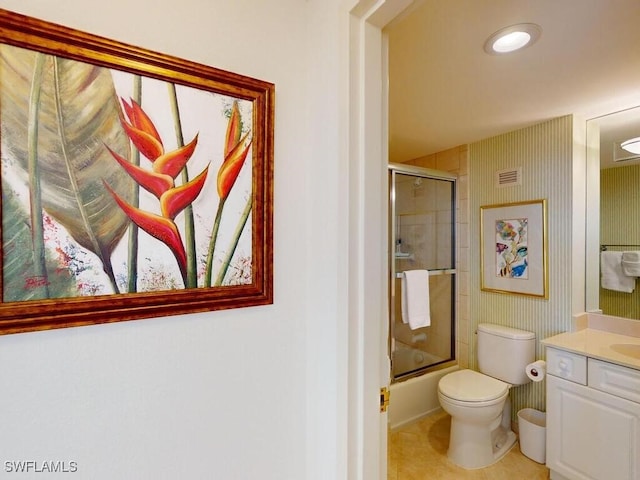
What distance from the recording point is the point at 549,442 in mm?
1813

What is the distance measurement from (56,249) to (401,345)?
243 centimetres

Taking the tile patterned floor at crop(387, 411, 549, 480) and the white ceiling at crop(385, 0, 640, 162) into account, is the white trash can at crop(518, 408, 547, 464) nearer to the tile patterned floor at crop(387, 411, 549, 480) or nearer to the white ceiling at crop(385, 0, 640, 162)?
the tile patterned floor at crop(387, 411, 549, 480)

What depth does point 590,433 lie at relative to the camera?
164 centimetres

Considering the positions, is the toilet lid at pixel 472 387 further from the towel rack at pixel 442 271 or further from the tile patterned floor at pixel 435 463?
the towel rack at pixel 442 271

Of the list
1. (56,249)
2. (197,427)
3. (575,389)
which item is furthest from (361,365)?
(575,389)

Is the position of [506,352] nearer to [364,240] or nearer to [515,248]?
[515,248]

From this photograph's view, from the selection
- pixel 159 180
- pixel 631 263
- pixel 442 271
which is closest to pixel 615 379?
pixel 631 263

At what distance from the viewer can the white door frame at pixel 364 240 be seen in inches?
31.6

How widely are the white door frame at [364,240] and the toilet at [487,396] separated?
140cm

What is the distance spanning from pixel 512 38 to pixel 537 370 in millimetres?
1920

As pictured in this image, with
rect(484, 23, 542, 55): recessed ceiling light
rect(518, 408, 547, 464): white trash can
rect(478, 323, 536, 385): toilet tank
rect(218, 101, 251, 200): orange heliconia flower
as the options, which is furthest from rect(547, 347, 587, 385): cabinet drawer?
rect(218, 101, 251, 200): orange heliconia flower

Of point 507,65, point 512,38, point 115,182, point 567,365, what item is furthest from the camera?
point 567,365

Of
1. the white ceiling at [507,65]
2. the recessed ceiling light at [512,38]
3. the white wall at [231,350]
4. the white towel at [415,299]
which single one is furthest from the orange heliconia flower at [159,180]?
the white towel at [415,299]

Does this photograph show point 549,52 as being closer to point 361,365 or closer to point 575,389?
point 361,365
